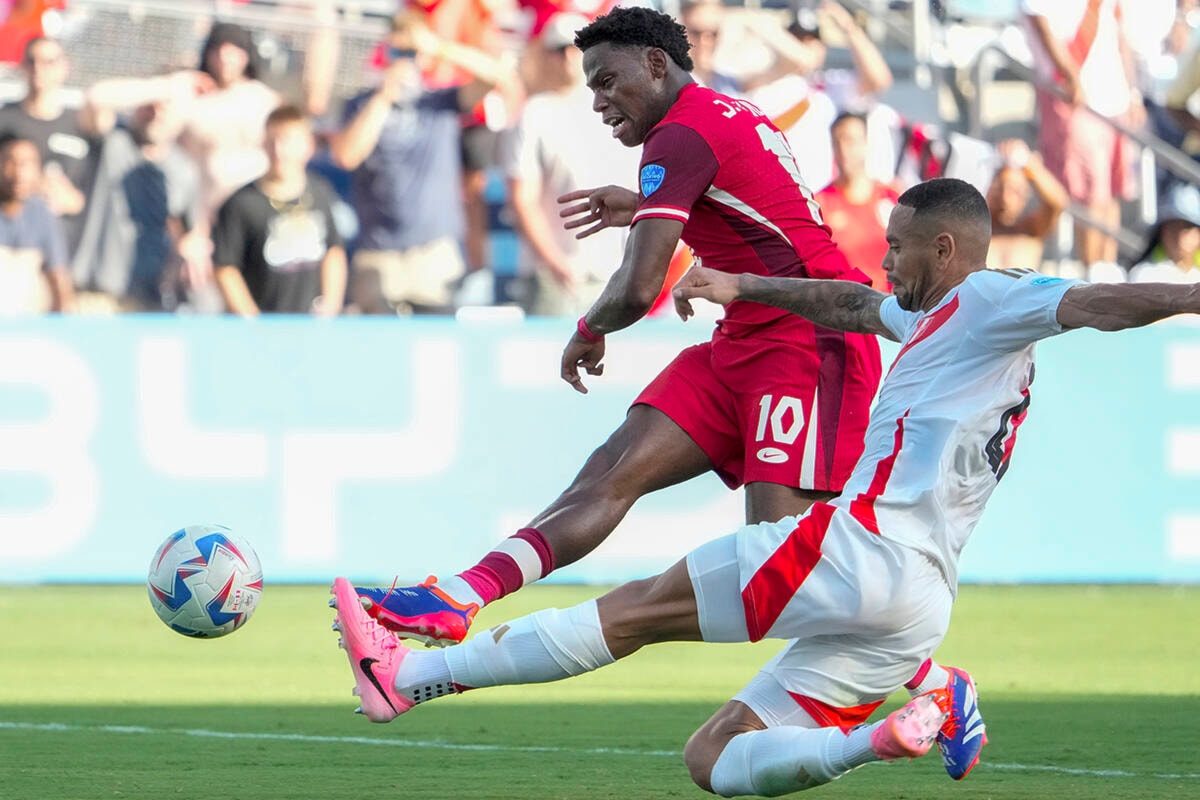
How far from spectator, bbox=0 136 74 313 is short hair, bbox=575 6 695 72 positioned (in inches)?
268

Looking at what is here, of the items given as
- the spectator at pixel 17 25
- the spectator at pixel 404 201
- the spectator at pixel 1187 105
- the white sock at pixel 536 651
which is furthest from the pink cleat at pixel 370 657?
the spectator at pixel 1187 105

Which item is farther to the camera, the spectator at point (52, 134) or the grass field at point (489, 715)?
the spectator at point (52, 134)

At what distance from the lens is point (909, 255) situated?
16.1 feet

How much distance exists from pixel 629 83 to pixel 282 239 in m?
6.34

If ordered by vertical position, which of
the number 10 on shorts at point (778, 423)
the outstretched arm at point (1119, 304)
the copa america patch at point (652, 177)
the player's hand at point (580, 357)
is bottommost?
the number 10 on shorts at point (778, 423)

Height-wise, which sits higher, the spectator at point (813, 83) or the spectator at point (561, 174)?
the spectator at point (813, 83)

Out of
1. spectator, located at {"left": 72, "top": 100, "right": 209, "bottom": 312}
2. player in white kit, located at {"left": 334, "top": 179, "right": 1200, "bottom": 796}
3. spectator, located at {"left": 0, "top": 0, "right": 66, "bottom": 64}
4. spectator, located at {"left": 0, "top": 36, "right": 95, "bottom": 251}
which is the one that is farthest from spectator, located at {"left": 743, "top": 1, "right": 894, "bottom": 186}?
player in white kit, located at {"left": 334, "top": 179, "right": 1200, "bottom": 796}

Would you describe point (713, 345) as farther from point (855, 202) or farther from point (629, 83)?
point (855, 202)

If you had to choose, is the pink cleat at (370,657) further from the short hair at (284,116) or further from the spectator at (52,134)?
the spectator at (52,134)

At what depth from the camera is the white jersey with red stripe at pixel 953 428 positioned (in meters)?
4.60

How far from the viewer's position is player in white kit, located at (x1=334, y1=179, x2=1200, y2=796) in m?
4.55

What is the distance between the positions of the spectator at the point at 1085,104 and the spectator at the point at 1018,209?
0.89m

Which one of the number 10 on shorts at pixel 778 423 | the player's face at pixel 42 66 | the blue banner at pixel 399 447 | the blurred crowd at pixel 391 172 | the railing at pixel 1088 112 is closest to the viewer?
the number 10 on shorts at pixel 778 423

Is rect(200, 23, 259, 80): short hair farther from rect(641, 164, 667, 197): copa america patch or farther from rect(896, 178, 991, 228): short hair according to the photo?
rect(896, 178, 991, 228): short hair
